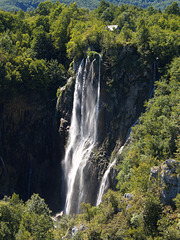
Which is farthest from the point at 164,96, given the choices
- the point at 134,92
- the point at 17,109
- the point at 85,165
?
the point at 17,109

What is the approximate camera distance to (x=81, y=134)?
45562 mm

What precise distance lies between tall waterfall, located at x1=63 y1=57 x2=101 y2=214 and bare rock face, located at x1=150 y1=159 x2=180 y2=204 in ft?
61.0

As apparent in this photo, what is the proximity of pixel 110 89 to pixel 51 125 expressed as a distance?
11.7 m

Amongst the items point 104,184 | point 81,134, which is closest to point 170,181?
point 104,184

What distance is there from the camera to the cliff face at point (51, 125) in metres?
42.9

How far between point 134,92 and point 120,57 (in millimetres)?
5638

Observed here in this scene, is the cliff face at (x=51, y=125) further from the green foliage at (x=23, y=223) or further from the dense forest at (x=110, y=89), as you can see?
the green foliage at (x=23, y=223)

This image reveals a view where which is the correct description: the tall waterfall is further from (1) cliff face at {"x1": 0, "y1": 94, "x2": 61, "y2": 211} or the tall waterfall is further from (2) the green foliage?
(2) the green foliage

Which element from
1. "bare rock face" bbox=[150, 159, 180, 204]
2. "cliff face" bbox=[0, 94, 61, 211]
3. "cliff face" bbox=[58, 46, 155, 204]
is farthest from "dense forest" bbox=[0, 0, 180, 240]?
"cliff face" bbox=[0, 94, 61, 211]

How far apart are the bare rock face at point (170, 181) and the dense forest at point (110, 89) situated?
27 centimetres

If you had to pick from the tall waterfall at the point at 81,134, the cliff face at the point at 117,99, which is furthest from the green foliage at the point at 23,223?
the cliff face at the point at 117,99

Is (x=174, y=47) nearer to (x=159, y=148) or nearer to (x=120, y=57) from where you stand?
(x=120, y=57)

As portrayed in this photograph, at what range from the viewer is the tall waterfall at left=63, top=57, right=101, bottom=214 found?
4292cm

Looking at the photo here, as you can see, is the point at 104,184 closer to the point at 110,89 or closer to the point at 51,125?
the point at 110,89
